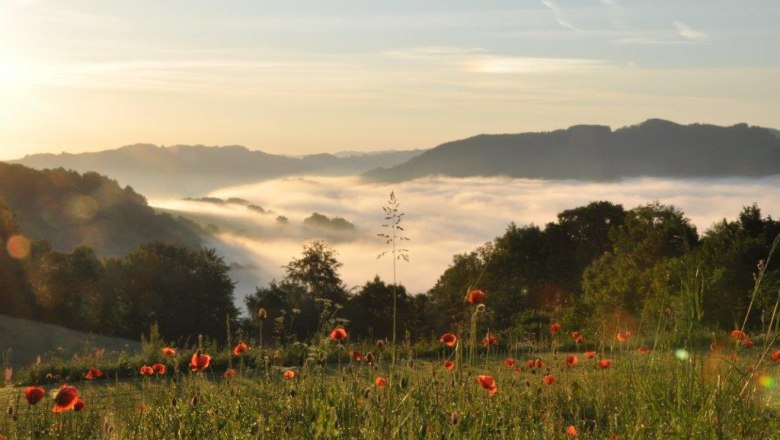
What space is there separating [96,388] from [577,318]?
25.8 meters

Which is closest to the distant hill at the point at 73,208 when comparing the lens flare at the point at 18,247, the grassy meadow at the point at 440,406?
the lens flare at the point at 18,247

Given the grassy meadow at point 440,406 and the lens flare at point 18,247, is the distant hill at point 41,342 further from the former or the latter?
the grassy meadow at point 440,406

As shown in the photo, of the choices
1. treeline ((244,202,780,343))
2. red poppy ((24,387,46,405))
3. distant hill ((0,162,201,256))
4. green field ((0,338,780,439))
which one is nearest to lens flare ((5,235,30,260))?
treeline ((244,202,780,343))

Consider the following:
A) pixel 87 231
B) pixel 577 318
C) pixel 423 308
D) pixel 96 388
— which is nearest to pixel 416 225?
pixel 87 231

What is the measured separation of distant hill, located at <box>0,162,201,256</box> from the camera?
89.6 meters

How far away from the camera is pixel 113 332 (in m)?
32.6

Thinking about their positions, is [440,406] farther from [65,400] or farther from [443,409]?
[65,400]

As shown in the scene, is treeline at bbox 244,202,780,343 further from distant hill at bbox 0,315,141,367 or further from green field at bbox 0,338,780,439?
green field at bbox 0,338,780,439

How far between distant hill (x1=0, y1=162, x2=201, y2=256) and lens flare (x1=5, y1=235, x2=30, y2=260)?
1933 inches

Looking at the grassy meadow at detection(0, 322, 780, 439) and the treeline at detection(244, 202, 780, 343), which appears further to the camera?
the treeline at detection(244, 202, 780, 343)

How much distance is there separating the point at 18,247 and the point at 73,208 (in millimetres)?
60051

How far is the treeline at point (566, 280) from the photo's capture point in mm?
23016

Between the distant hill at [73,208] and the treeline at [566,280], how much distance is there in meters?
51.8

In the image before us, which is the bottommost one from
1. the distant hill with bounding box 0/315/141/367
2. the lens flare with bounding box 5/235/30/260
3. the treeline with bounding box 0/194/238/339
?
the distant hill with bounding box 0/315/141/367
